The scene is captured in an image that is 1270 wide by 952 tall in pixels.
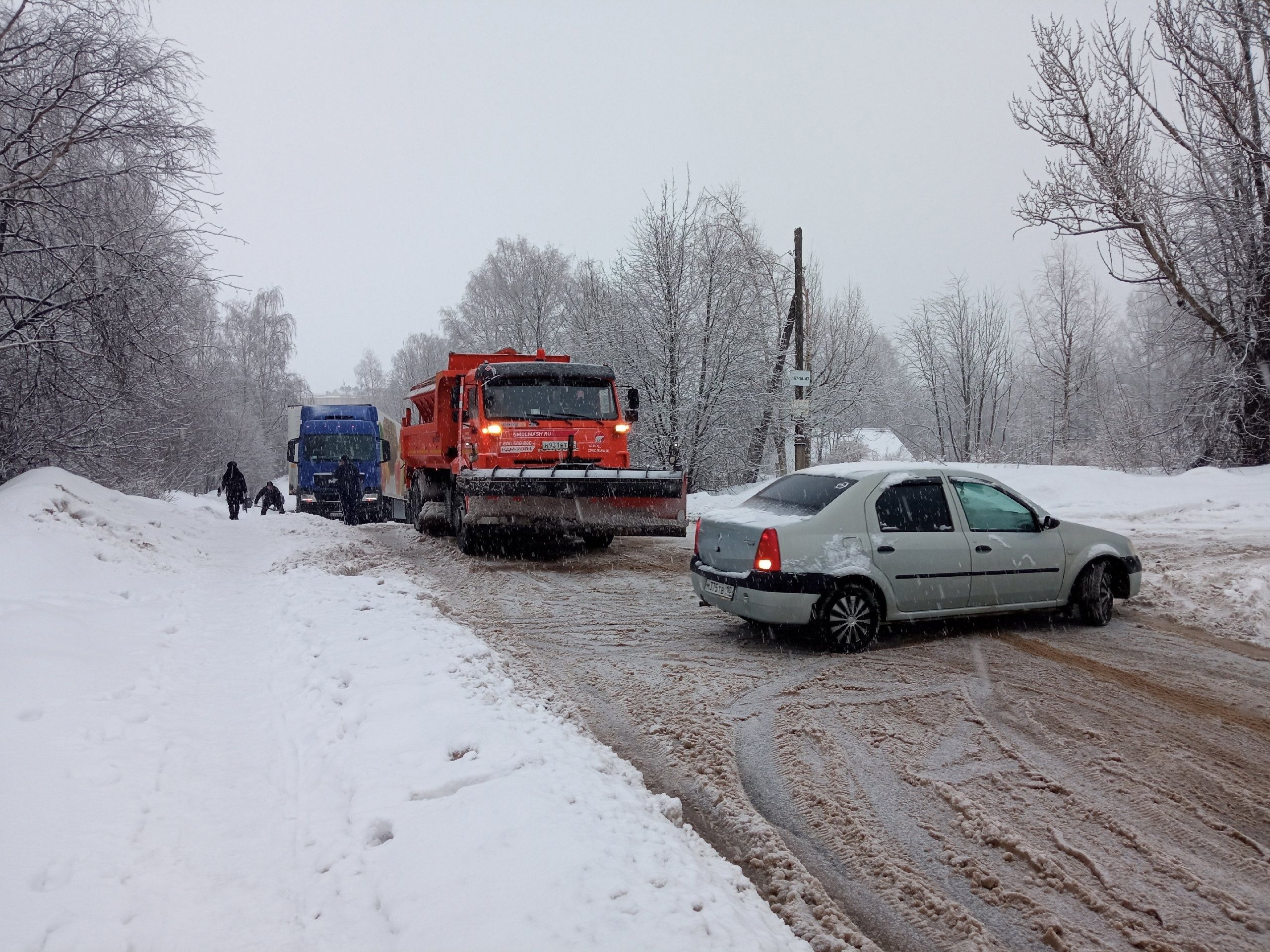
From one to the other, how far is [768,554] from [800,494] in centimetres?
89

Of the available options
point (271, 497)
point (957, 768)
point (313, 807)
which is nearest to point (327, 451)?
point (271, 497)

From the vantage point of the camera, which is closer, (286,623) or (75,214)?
(286,623)

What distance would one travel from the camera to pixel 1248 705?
5.04m

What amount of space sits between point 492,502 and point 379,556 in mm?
2625

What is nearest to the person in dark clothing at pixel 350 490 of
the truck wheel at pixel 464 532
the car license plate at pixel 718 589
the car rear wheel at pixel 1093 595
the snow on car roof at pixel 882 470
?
the truck wheel at pixel 464 532

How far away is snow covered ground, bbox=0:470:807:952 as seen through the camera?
109 inches

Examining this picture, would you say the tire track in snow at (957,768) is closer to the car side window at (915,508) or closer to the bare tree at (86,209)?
the car side window at (915,508)

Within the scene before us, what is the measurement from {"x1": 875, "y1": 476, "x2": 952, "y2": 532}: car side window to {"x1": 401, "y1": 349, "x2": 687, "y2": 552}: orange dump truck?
4.76 m

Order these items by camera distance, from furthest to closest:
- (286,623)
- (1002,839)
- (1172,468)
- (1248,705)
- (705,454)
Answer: (705,454) → (1172,468) → (286,623) → (1248,705) → (1002,839)

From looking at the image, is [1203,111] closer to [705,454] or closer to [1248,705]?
[705,454]

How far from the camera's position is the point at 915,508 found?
675 cm

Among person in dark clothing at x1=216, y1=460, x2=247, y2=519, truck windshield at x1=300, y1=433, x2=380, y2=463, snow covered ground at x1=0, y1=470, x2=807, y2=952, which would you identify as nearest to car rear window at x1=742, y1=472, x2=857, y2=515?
snow covered ground at x1=0, y1=470, x2=807, y2=952

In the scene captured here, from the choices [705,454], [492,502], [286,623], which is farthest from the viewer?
[705,454]

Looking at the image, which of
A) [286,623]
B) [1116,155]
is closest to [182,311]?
[286,623]
